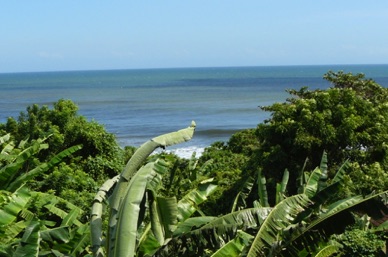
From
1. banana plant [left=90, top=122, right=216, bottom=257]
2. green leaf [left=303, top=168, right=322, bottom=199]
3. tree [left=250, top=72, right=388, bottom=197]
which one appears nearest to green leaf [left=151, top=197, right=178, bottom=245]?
banana plant [left=90, top=122, right=216, bottom=257]

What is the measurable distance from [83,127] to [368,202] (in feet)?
49.3

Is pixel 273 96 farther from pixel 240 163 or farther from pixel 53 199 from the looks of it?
pixel 53 199

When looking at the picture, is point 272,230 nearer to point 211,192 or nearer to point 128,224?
point 128,224

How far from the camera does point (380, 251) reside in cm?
1055

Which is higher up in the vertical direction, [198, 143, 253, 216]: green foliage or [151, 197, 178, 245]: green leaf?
[151, 197, 178, 245]: green leaf

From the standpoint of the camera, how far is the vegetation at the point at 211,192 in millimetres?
8102

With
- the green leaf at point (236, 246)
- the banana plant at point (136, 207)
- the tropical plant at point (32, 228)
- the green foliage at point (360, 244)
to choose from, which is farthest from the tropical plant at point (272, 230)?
the tropical plant at point (32, 228)

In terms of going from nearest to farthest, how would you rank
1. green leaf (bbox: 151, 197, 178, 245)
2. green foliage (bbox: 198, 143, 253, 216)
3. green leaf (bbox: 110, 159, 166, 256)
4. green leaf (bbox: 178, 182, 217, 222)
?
green leaf (bbox: 110, 159, 166, 256) < green leaf (bbox: 151, 197, 178, 245) < green leaf (bbox: 178, 182, 217, 222) < green foliage (bbox: 198, 143, 253, 216)

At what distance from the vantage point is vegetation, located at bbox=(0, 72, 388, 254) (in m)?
8.10

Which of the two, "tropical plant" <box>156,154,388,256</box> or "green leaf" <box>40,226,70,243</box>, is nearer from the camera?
"tropical plant" <box>156,154,388,256</box>

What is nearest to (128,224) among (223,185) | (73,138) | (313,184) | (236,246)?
(236,246)

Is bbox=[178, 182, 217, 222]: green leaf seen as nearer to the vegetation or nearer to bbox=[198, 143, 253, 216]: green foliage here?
the vegetation

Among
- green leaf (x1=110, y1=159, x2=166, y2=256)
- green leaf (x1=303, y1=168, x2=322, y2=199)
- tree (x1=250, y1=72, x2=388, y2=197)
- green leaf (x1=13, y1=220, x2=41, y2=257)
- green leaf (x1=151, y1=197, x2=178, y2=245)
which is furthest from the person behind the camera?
tree (x1=250, y1=72, x2=388, y2=197)

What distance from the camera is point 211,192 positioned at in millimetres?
10625
